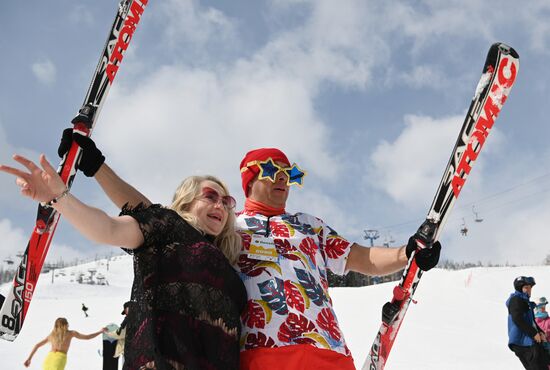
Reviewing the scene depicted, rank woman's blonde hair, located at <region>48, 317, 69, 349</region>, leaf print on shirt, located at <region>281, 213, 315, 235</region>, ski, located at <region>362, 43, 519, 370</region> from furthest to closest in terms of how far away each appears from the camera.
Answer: woman's blonde hair, located at <region>48, 317, 69, 349</region> < ski, located at <region>362, 43, 519, 370</region> < leaf print on shirt, located at <region>281, 213, 315, 235</region>

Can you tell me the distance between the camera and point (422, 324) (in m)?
18.0

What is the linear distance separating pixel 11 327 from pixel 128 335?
129cm

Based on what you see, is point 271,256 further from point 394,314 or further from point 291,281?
point 394,314

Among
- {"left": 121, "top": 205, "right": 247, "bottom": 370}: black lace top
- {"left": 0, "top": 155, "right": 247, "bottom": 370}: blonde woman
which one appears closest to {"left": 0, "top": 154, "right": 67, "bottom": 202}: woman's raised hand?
{"left": 0, "top": 155, "right": 247, "bottom": 370}: blonde woman

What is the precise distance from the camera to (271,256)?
2.97 m

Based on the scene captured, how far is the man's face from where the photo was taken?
3.41 m

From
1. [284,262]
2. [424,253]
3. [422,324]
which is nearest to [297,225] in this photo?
[284,262]

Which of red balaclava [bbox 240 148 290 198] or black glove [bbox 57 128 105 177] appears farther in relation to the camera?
red balaclava [bbox 240 148 290 198]

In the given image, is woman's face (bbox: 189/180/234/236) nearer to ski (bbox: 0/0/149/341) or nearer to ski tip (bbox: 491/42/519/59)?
ski (bbox: 0/0/149/341)

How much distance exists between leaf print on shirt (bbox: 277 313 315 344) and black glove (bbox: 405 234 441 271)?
3.11 feet

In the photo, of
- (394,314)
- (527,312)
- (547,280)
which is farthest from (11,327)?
(547,280)

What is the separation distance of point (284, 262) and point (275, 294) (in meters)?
0.21

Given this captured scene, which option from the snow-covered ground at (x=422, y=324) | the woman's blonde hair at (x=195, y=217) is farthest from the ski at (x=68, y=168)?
the snow-covered ground at (x=422, y=324)

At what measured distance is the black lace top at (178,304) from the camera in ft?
8.00
